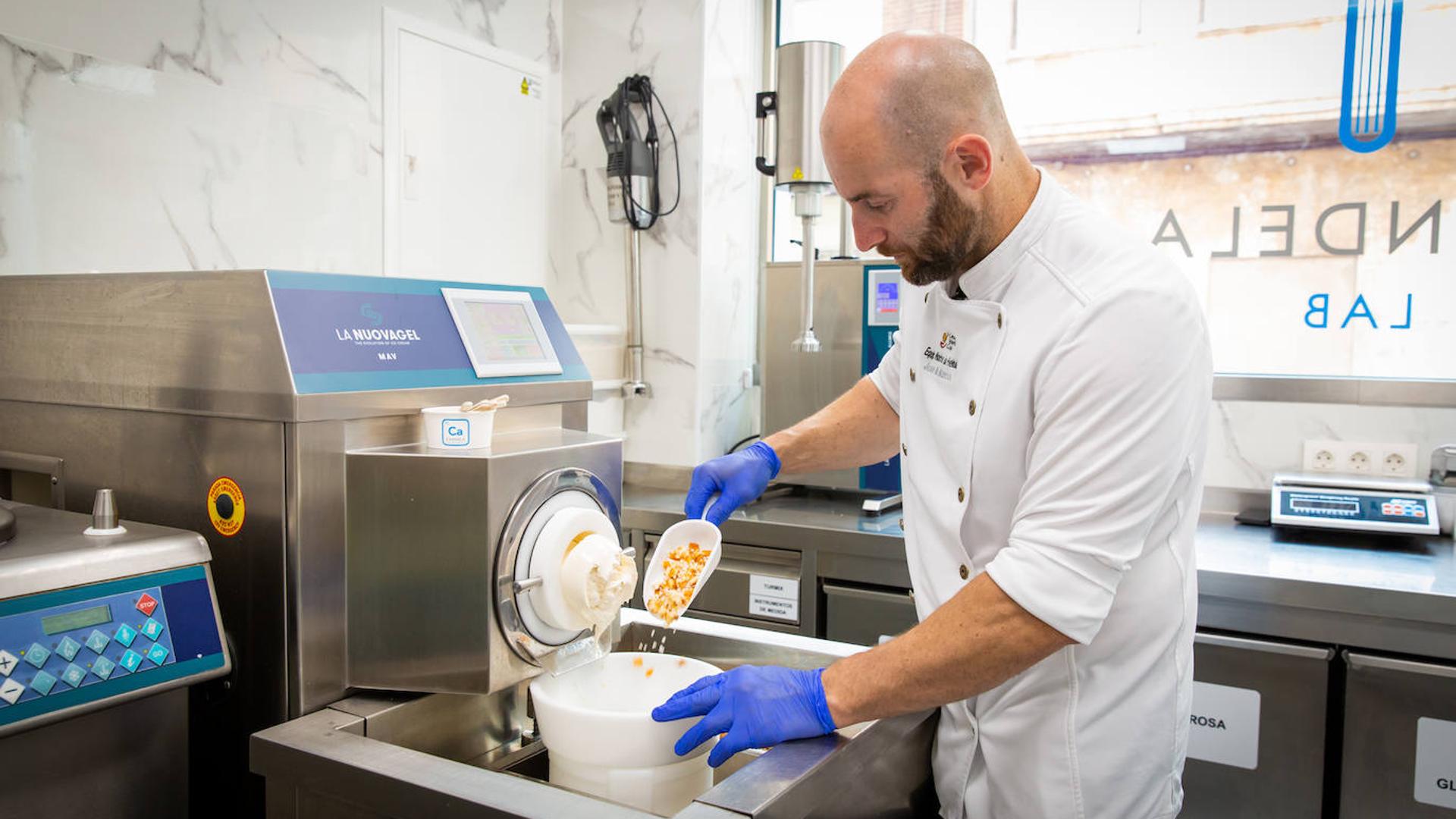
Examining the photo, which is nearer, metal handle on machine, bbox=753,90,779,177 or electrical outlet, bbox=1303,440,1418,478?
electrical outlet, bbox=1303,440,1418,478

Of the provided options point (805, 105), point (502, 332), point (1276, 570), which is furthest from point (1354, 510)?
point (502, 332)

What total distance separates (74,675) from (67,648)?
0.09ft

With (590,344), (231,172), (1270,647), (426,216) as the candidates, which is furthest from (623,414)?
(1270,647)

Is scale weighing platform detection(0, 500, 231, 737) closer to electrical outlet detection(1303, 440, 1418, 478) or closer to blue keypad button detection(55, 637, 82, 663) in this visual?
blue keypad button detection(55, 637, 82, 663)

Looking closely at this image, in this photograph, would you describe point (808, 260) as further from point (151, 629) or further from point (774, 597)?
point (151, 629)

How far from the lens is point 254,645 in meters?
1.23

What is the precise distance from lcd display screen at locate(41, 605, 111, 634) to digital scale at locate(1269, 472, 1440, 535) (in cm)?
255

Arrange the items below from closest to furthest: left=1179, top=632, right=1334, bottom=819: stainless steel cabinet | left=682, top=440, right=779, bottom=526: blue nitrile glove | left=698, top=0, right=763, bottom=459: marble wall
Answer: left=682, top=440, right=779, bottom=526: blue nitrile glove, left=1179, top=632, right=1334, bottom=819: stainless steel cabinet, left=698, top=0, right=763, bottom=459: marble wall

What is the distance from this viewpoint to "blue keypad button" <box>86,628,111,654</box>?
1.06m

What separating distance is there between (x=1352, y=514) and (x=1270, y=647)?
0.60 metres

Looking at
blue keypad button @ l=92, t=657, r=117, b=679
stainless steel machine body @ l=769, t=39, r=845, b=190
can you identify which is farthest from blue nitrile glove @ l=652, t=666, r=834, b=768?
stainless steel machine body @ l=769, t=39, r=845, b=190

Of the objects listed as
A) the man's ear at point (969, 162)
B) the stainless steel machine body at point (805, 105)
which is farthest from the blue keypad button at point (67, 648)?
the stainless steel machine body at point (805, 105)

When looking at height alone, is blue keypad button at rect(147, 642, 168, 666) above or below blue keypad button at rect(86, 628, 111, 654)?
below

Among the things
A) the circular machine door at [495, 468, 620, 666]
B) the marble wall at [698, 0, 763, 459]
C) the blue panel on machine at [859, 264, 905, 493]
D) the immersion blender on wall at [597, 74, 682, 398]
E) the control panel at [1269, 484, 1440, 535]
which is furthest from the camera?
the marble wall at [698, 0, 763, 459]
